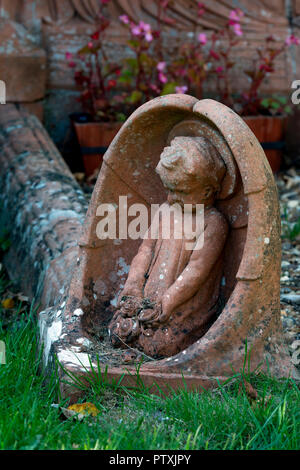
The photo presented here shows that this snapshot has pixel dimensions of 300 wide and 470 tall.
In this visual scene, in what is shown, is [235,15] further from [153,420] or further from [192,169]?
[153,420]

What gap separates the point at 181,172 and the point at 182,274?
43 cm

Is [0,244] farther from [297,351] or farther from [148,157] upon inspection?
[297,351]

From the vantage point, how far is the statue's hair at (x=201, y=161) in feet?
9.37

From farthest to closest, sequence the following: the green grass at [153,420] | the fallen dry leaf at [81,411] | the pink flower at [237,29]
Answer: the pink flower at [237,29] → the fallen dry leaf at [81,411] → the green grass at [153,420]

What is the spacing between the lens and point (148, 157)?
327cm

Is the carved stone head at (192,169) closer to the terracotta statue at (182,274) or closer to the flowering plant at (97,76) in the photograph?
the terracotta statue at (182,274)

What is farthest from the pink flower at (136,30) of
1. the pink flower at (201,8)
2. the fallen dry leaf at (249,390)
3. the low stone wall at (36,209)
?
the fallen dry leaf at (249,390)

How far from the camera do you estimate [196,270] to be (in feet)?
9.62

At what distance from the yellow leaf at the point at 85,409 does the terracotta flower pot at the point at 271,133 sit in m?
3.74

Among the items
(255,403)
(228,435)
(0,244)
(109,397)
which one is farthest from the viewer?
(0,244)

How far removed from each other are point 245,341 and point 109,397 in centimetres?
59

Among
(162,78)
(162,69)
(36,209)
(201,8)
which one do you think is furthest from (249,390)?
(201,8)

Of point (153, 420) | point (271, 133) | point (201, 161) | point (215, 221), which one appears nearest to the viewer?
point (153, 420)

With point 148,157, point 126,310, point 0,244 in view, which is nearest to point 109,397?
point 126,310
